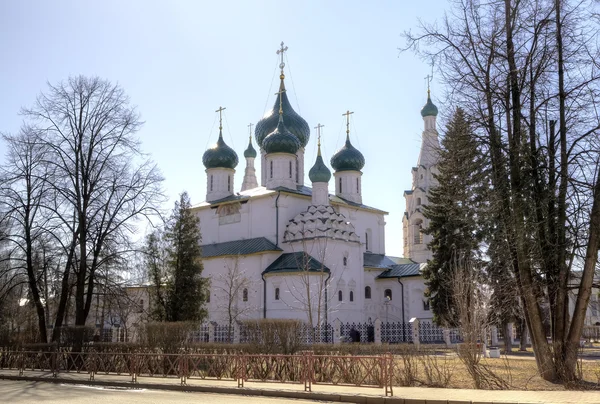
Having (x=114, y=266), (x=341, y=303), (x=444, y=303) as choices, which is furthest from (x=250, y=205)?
(x=114, y=266)

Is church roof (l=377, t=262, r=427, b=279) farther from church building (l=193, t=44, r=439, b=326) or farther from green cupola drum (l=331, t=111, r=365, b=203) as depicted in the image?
green cupola drum (l=331, t=111, r=365, b=203)

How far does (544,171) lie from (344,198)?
29.7 m

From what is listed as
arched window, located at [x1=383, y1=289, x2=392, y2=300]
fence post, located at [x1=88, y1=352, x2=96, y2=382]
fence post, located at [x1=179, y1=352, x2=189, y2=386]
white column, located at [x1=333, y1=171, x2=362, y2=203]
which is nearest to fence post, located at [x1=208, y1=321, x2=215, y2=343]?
fence post, located at [x1=88, y1=352, x2=96, y2=382]

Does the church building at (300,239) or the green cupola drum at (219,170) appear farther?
the green cupola drum at (219,170)

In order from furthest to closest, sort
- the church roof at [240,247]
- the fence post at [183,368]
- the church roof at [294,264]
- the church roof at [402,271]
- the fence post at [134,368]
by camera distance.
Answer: the church roof at [402,271] → the church roof at [240,247] → the church roof at [294,264] → the fence post at [134,368] → the fence post at [183,368]

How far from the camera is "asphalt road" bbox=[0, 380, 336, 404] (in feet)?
37.7

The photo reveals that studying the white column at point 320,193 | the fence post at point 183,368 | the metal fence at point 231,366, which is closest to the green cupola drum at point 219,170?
the white column at point 320,193

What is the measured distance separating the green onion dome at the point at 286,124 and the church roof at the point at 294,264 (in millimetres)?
10594

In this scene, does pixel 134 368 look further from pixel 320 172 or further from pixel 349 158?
pixel 349 158

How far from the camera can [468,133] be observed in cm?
1458

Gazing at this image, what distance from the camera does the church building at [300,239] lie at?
112ft

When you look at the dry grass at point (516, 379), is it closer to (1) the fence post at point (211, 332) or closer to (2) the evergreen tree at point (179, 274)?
(2) the evergreen tree at point (179, 274)

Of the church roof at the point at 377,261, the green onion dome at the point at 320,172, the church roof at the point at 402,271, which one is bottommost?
the church roof at the point at 402,271

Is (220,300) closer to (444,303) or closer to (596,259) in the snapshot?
(444,303)
